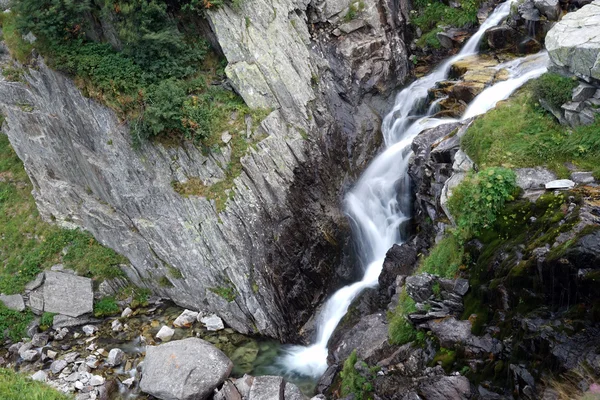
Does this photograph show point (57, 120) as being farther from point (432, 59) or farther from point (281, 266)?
point (432, 59)

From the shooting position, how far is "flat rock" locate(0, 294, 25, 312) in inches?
731

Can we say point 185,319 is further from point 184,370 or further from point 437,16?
point 437,16

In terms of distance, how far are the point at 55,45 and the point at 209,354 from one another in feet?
43.6

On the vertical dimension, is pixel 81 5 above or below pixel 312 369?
above

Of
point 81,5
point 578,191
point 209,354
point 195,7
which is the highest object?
point 81,5

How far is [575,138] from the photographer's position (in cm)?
1152

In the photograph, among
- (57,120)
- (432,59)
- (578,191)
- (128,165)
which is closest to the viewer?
(578,191)

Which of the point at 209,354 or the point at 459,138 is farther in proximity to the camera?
the point at 209,354

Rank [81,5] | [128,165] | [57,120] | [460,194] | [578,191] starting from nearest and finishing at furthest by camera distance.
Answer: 1. [578,191]
2. [460,194]
3. [81,5]
4. [128,165]
5. [57,120]

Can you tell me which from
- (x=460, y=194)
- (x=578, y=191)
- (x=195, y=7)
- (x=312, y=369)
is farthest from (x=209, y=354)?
(x=195, y=7)

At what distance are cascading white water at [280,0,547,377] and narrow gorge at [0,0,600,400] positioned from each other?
0.09 m

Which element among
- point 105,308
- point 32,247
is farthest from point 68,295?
point 32,247

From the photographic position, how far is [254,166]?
664 inches

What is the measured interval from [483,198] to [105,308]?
1543 cm
